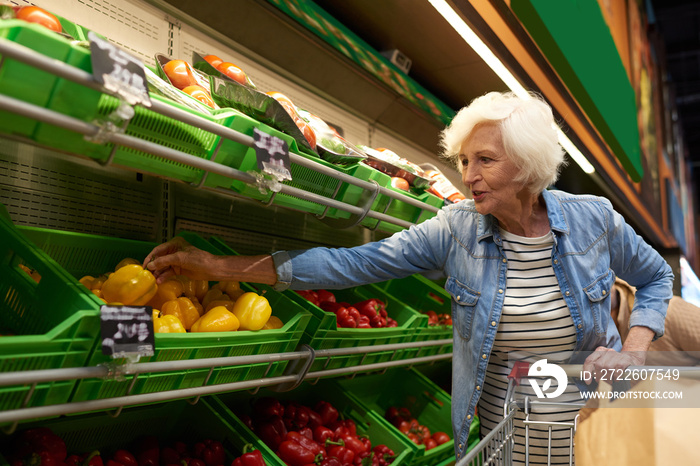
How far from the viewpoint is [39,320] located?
4.16 feet

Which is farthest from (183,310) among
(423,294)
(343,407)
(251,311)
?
(423,294)

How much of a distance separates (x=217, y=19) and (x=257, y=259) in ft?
3.72

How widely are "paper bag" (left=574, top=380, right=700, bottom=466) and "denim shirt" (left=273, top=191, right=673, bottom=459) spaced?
615 mm

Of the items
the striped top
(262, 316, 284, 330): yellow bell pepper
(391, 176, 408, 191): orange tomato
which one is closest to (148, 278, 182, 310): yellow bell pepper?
(262, 316, 284, 330): yellow bell pepper

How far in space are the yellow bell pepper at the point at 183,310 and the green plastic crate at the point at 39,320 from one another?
363 mm

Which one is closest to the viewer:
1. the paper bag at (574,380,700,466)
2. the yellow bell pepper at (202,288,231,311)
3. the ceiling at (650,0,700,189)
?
the paper bag at (574,380,700,466)

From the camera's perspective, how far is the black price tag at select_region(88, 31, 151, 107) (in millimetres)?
1062

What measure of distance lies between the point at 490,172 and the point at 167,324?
1128 millimetres

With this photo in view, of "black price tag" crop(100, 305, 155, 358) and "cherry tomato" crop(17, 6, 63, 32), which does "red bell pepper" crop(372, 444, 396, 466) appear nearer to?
"black price tag" crop(100, 305, 155, 358)

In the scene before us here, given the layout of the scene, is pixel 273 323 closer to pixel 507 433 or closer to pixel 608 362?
pixel 507 433

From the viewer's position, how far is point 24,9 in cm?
132

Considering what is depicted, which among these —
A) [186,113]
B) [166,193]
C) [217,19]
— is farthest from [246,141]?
[217,19]

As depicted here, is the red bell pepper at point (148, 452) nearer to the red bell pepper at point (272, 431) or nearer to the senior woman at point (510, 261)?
the red bell pepper at point (272, 431)

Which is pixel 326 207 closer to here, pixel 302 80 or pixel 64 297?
pixel 64 297
